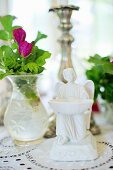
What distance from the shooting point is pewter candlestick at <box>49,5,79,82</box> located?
87cm

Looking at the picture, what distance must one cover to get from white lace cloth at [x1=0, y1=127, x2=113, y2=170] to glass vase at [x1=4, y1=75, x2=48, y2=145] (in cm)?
3

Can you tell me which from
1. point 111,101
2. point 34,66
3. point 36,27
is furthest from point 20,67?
point 36,27

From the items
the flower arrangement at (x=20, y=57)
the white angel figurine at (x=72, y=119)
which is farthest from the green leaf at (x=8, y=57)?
the white angel figurine at (x=72, y=119)

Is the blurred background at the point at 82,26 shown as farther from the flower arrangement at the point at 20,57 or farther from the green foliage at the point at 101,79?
the flower arrangement at the point at 20,57

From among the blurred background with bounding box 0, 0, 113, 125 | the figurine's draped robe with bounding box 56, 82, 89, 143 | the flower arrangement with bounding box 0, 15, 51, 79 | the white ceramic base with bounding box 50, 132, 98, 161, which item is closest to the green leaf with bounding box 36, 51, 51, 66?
the flower arrangement with bounding box 0, 15, 51, 79

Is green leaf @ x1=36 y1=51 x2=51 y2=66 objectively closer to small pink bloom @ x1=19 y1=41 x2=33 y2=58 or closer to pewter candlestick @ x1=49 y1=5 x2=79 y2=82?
small pink bloom @ x1=19 y1=41 x2=33 y2=58

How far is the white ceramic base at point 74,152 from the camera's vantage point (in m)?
0.65

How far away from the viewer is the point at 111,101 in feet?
3.09

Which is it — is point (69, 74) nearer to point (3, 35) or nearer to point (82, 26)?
point (3, 35)

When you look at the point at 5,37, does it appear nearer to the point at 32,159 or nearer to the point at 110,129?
the point at 32,159

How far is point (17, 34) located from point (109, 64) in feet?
0.93

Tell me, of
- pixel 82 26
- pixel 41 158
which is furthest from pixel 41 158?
pixel 82 26

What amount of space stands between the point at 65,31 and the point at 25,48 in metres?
0.25

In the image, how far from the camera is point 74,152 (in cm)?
66
